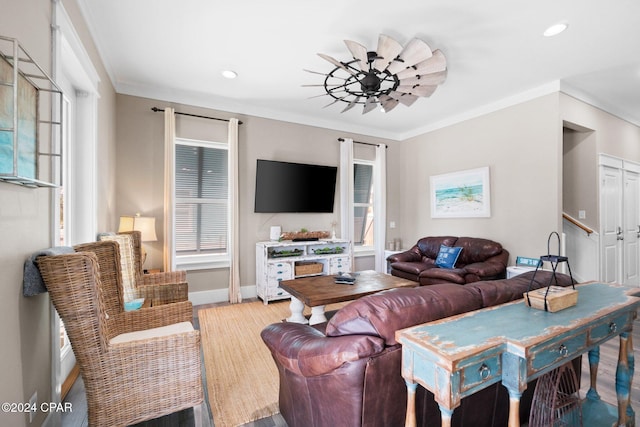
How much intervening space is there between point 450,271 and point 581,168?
2650 millimetres

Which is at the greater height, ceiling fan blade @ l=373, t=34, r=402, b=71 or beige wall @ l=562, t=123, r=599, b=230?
ceiling fan blade @ l=373, t=34, r=402, b=71

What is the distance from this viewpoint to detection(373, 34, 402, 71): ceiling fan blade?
2.28m

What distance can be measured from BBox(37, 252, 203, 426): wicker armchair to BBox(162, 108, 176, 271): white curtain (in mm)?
2069

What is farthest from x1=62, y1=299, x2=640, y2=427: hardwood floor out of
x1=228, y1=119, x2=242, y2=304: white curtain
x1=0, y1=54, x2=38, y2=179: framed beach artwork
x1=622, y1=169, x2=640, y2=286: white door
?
x1=622, y1=169, x2=640, y2=286: white door

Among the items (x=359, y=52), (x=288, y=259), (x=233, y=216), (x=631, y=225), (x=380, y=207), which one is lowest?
(x=288, y=259)

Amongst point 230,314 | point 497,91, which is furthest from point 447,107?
point 230,314

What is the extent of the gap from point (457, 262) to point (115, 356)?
4.17m

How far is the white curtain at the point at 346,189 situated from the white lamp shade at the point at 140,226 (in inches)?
116

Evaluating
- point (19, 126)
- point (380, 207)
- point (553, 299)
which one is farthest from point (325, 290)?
point (380, 207)

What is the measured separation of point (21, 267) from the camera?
A: 1367mm

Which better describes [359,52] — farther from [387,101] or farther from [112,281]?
[112,281]

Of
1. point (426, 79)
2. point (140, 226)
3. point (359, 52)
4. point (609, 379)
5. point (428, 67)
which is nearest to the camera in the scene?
point (609, 379)

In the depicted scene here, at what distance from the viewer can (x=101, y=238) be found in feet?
8.51

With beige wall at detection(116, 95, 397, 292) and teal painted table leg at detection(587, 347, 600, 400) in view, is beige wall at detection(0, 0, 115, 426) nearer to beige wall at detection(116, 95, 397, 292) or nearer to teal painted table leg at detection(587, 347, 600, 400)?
beige wall at detection(116, 95, 397, 292)
